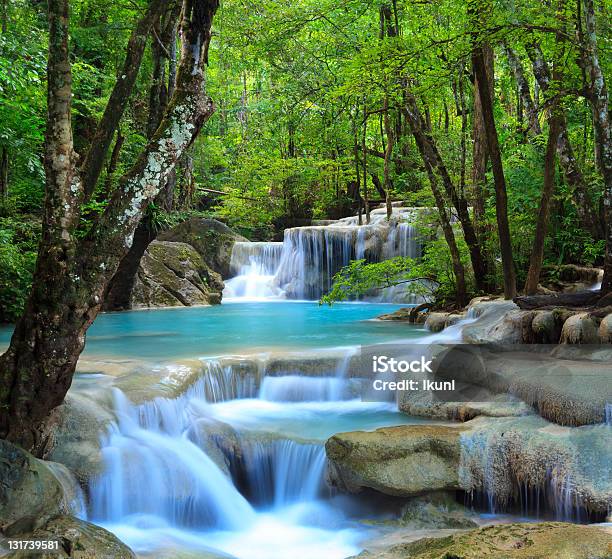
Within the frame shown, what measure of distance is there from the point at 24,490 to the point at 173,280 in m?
14.5

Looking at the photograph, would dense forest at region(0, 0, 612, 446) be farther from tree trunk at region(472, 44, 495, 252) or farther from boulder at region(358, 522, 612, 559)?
boulder at region(358, 522, 612, 559)

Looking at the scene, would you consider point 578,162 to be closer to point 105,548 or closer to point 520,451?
point 520,451

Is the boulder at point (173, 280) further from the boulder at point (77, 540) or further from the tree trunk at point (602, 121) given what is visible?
the boulder at point (77, 540)

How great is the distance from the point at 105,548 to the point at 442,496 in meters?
2.81

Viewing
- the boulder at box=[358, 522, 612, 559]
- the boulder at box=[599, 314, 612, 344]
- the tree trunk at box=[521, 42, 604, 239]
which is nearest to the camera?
the boulder at box=[358, 522, 612, 559]

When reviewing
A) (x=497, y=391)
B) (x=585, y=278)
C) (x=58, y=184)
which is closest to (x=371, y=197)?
(x=585, y=278)

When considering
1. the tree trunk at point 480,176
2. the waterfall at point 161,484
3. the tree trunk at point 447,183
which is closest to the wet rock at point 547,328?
→ the tree trunk at point 447,183

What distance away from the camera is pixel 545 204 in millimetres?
9961

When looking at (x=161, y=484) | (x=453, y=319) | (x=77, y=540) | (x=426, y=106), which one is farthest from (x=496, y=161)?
(x=77, y=540)

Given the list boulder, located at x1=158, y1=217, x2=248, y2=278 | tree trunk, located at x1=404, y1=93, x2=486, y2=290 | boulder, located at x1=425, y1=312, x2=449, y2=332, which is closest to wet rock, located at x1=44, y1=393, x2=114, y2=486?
boulder, located at x1=425, y1=312, x2=449, y2=332

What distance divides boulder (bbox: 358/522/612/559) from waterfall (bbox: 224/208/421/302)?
16.6 meters

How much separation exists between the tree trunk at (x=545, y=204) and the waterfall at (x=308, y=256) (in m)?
9.90

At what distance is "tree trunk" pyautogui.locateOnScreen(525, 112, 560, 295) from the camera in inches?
381

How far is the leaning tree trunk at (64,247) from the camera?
478cm
